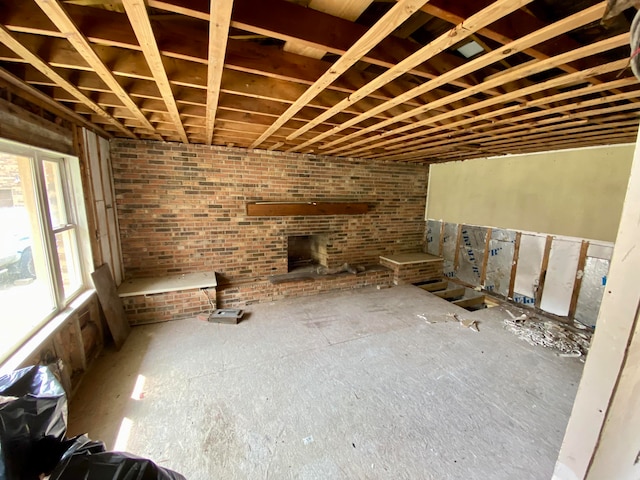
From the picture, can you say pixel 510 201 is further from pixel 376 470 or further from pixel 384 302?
pixel 376 470

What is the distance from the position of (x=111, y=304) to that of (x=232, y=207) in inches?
81.8

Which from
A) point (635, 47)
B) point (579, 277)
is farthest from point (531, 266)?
point (635, 47)

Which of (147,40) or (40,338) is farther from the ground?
(147,40)

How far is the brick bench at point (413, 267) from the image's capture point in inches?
205

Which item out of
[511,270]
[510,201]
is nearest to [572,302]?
[511,270]

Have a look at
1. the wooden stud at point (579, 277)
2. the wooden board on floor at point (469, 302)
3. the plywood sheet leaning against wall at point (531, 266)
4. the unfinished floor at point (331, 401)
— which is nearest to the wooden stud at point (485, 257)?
the plywood sheet leaning against wall at point (531, 266)

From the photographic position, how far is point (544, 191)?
3963 millimetres

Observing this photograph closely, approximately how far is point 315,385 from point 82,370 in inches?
91.6

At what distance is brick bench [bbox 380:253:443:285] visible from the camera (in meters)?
5.20

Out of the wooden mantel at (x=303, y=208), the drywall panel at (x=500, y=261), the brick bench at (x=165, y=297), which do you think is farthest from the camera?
the drywall panel at (x=500, y=261)

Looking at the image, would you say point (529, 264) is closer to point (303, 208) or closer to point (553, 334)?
point (553, 334)

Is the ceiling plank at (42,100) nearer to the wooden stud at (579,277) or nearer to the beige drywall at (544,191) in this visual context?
the beige drywall at (544,191)

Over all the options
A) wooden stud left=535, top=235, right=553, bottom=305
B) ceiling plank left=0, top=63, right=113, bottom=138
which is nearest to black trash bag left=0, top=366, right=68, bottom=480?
ceiling plank left=0, top=63, right=113, bottom=138

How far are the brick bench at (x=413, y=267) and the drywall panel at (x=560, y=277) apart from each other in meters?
1.83
